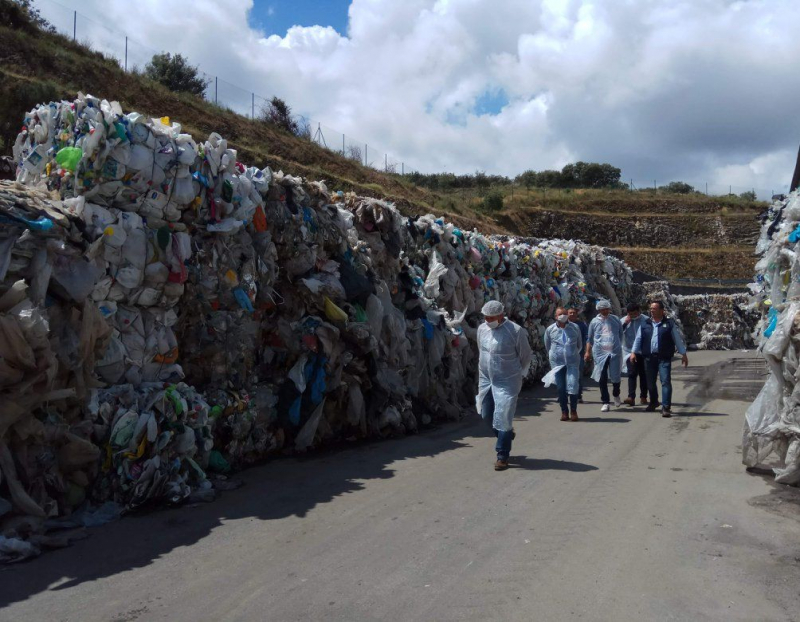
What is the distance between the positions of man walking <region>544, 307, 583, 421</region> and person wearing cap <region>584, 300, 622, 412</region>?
71 cm

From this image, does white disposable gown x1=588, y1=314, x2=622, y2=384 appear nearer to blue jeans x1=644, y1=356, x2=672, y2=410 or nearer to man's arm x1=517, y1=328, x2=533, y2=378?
blue jeans x1=644, y1=356, x2=672, y2=410

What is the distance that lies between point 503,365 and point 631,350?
453 centimetres

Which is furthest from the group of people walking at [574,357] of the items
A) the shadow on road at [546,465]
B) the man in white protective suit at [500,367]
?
the shadow on road at [546,465]

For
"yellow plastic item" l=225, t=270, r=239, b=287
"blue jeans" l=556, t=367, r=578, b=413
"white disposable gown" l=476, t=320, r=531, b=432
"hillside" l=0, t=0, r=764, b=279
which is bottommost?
"blue jeans" l=556, t=367, r=578, b=413

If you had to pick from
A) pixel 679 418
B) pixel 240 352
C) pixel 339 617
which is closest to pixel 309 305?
pixel 240 352

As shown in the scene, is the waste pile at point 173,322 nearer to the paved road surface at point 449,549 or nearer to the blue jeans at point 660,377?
the paved road surface at point 449,549

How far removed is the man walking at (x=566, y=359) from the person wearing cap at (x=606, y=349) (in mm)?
706

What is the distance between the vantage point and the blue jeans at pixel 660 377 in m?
9.64

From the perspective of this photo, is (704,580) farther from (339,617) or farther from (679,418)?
(679,418)

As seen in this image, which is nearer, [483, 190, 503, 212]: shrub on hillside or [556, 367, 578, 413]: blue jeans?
[556, 367, 578, 413]: blue jeans

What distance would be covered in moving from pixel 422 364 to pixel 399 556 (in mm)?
4599

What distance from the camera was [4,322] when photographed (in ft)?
14.1

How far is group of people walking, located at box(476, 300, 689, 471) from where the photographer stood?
22.2 feet

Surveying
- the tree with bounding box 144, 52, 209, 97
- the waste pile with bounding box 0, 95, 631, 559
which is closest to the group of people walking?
the waste pile with bounding box 0, 95, 631, 559
